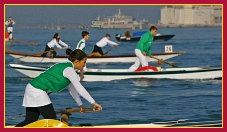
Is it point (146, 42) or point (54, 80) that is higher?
point (146, 42)

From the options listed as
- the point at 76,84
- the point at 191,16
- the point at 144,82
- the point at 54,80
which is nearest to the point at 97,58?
the point at 144,82

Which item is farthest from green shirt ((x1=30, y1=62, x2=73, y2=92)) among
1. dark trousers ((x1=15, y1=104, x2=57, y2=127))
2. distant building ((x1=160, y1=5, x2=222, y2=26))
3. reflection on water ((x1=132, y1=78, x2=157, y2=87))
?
distant building ((x1=160, y1=5, x2=222, y2=26))

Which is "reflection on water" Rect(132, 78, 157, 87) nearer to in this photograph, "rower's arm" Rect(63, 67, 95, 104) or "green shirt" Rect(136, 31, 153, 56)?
"green shirt" Rect(136, 31, 153, 56)

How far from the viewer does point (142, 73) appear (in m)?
20.5

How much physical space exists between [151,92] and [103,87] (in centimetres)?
164

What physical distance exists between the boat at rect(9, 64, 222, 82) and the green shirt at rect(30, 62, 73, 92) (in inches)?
427

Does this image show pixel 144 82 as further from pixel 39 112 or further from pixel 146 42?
pixel 39 112

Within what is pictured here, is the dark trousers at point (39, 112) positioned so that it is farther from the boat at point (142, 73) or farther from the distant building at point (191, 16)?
the distant building at point (191, 16)

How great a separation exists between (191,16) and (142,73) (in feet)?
521

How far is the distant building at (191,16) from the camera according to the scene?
172m

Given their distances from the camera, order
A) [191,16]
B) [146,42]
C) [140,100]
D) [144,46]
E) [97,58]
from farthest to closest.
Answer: [191,16], [97,58], [144,46], [146,42], [140,100]

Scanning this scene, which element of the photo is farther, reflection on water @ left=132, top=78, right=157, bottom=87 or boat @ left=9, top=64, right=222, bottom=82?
reflection on water @ left=132, top=78, right=157, bottom=87

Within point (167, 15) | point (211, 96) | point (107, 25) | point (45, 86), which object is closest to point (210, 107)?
point (211, 96)

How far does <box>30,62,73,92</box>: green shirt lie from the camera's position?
9.18m
